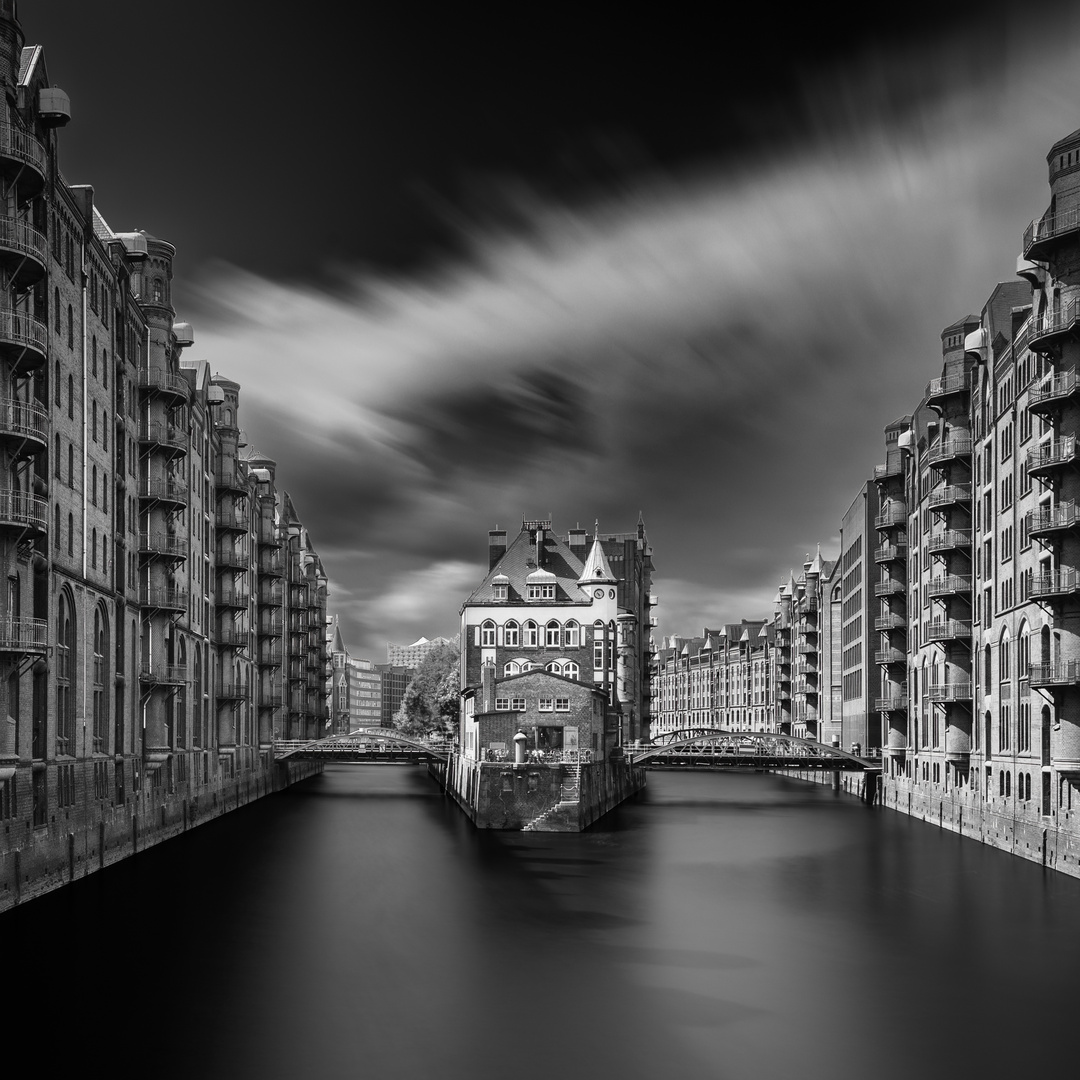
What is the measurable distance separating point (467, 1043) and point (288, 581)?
87615mm

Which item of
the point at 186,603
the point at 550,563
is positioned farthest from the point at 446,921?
the point at 550,563

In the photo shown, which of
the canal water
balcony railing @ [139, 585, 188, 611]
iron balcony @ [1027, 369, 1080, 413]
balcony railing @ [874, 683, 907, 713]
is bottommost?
the canal water

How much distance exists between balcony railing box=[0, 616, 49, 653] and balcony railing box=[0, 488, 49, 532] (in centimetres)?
250

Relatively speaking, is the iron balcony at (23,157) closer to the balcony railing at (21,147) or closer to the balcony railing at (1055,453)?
the balcony railing at (21,147)

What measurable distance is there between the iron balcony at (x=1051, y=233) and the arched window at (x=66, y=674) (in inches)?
1331

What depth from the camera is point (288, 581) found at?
113m

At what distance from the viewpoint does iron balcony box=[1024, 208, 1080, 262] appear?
46.7 m

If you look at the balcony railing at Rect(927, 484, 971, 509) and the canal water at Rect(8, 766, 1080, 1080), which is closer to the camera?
the canal water at Rect(8, 766, 1080, 1080)

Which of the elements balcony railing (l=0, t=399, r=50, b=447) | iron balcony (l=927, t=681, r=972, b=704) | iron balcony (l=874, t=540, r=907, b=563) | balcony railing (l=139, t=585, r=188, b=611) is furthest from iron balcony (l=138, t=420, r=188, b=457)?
iron balcony (l=874, t=540, r=907, b=563)

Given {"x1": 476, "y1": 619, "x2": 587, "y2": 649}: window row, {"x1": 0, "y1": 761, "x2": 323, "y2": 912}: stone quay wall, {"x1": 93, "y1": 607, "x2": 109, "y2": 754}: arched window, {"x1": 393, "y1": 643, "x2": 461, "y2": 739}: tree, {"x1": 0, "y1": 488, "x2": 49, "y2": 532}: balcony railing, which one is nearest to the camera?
{"x1": 0, "y1": 488, "x2": 49, "y2": 532}: balcony railing

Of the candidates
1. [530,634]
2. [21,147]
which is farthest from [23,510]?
[530,634]

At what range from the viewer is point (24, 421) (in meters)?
39.3

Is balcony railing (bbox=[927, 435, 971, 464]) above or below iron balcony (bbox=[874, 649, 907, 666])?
above

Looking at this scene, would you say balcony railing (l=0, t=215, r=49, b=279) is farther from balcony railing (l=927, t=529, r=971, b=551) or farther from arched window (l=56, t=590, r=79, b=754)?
balcony railing (l=927, t=529, r=971, b=551)
